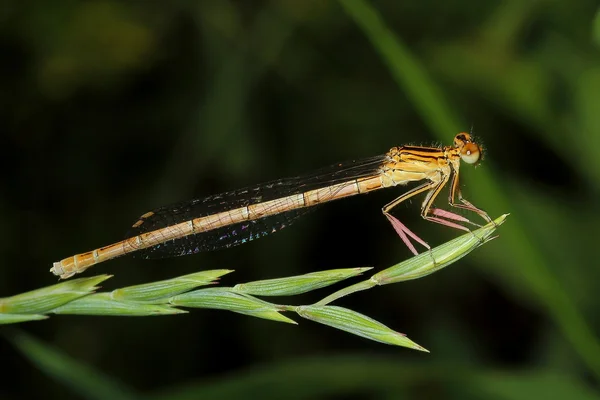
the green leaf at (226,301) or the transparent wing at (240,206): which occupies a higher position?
the transparent wing at (240,206)

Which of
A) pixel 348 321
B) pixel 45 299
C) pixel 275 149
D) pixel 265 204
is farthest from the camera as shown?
pixel 275 149

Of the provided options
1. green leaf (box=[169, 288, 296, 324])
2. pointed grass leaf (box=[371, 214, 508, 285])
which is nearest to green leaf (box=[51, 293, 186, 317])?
green leaf (box=[169, 288, 296, 324])

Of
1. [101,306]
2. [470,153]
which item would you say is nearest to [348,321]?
[101,306]

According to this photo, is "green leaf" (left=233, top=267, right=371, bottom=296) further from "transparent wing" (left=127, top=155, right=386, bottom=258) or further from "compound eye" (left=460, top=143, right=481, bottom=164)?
"transparent wing" (left=127, top=155, right=386, bottom=258)

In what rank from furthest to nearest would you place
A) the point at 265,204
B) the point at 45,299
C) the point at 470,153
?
the point at 265,204
the point at 470,153
the point at 45,299

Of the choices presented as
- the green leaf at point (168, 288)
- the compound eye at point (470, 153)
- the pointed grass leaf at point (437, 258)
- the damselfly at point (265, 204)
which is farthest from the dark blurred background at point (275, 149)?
the green leaf at point (168, 288)

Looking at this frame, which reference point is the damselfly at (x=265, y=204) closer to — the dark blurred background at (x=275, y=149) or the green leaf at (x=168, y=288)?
the dark blurred background at (x=275, y=149)

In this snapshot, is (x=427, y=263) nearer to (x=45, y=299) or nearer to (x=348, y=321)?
(x=348, y=321)

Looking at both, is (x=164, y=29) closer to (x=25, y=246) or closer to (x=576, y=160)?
(x=25, y=246)
